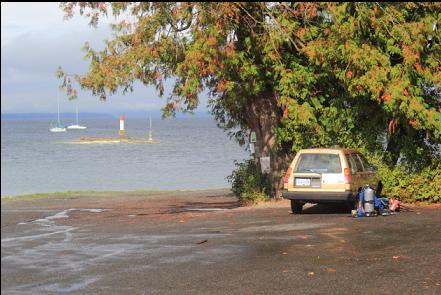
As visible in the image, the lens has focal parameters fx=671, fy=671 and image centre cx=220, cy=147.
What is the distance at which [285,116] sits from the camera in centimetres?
2088

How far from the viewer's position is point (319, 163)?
1808 centimetres

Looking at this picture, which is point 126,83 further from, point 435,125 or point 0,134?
point 0,134

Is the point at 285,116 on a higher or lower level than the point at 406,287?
higher

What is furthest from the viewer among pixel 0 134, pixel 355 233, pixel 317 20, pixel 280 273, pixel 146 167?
pixel 146 167

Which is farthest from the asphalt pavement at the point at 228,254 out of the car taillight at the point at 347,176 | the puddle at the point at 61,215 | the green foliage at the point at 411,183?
the green foliage at the point at 411,183

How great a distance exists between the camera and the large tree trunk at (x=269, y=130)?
22422mm

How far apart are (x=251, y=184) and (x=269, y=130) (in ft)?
6.71

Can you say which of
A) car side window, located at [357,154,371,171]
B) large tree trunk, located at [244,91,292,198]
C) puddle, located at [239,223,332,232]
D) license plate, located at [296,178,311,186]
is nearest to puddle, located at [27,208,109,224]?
large tree trunk, located at [244,91,292,198]

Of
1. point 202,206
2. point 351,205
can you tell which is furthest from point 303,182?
point 202,206

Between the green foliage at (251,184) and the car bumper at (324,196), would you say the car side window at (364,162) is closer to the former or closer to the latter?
the car bumper at (324,196)

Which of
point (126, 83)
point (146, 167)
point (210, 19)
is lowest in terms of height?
point (146, 167)

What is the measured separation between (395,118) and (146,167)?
5114 centimetres

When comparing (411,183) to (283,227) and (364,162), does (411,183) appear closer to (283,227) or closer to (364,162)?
(364,162)

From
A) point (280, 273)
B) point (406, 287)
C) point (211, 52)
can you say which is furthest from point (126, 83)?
point (406, 287)
